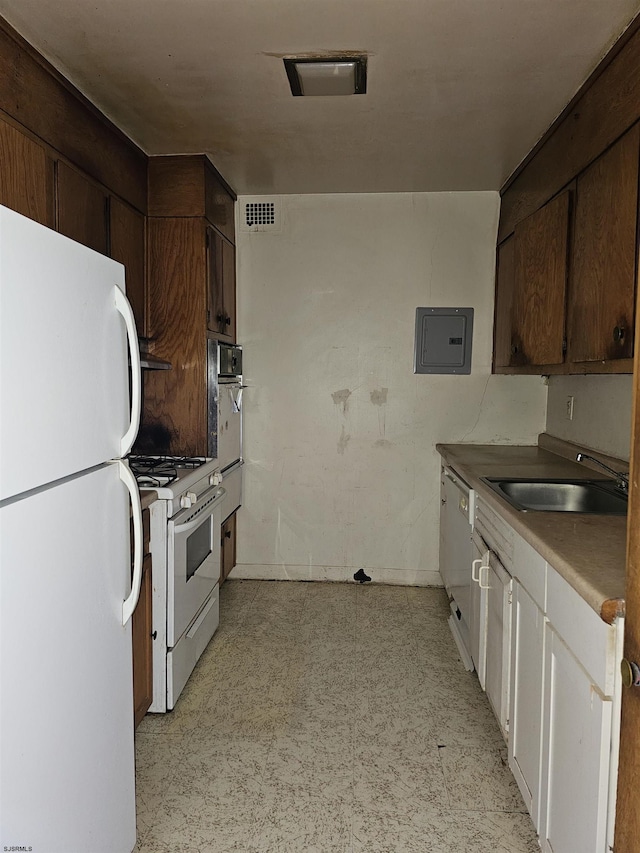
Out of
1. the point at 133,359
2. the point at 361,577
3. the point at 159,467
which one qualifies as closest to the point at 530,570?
the point at 133,359

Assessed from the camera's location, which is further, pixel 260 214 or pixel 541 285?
pixel 260 214

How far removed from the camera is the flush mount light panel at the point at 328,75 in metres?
2.10

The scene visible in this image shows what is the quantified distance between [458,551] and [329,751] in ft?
3.77

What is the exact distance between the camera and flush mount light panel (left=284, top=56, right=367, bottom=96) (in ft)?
6.89

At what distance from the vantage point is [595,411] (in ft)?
9.56

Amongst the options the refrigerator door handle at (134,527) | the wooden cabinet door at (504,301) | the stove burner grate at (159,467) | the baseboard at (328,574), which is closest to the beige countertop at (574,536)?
the wooden cabinet door at (504,301)

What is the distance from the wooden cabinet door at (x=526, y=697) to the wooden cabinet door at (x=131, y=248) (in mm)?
2186

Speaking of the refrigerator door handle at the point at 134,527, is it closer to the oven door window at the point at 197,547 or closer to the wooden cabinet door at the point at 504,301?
the oven door window at the point at 197,547

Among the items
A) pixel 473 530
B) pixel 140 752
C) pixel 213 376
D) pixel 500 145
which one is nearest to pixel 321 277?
pixel 213 376

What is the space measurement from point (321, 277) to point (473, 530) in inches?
76.4

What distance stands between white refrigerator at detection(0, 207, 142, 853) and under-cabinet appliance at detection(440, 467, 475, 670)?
1.59 meters

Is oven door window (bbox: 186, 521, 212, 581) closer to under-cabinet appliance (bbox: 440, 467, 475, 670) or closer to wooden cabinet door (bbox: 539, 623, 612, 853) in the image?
under-cabinet appliance (bbox: 440, 467, 475, 670)

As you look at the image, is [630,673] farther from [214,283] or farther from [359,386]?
[359,386]

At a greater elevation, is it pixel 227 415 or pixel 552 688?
pixel 227 415
